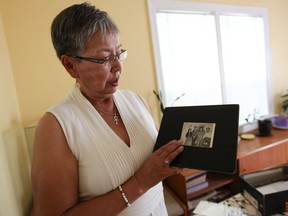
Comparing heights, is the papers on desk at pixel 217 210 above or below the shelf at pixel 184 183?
above

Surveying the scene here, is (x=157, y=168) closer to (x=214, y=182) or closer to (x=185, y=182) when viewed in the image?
(x=185, y=182)

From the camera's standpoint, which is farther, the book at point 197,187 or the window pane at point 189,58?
the window pane at point 189,58

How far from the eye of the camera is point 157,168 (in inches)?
24.3

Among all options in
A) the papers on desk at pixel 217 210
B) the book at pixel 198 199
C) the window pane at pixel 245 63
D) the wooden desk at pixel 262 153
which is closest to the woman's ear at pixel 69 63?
the papers on desk at pixel 217 210

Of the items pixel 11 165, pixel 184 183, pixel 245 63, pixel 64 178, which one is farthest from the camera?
pixel 245 63

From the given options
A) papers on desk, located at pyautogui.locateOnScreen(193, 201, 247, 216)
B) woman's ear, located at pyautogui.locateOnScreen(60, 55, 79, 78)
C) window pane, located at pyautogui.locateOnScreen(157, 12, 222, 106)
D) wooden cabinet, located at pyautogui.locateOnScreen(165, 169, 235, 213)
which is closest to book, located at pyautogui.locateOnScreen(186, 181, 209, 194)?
wooden cabinet, located at pyautogui.locateOnScreen(165, 169, 235, 213)

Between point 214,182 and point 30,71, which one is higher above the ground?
point 30,71

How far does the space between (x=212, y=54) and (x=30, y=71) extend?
1.74m

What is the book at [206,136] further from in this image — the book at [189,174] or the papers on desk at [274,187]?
the book at [189,174]

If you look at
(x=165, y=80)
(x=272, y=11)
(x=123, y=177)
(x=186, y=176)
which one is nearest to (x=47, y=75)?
(x=165, y=80)

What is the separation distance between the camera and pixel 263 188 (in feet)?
3.49

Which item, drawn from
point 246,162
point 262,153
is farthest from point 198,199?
point 262,153

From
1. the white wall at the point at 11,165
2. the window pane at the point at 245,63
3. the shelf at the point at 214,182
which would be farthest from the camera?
the window pane at the point at 245,63

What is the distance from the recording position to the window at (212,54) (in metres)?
1.97
